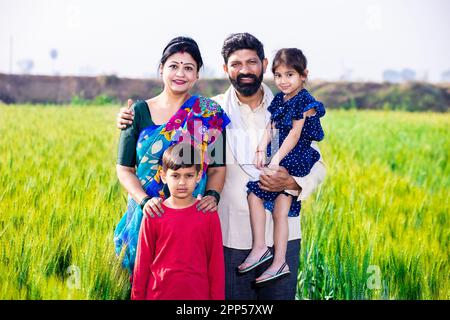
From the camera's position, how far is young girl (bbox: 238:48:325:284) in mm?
2195

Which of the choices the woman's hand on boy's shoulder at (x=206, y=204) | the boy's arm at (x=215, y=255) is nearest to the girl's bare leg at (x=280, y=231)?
the boy's arm at (x=215, y=255)

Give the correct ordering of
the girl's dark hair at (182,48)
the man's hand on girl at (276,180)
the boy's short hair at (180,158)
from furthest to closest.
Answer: the man's hand on girl at (276,180) < the girl's dark hair at (182,48) < the boy's short hair at (180,158)

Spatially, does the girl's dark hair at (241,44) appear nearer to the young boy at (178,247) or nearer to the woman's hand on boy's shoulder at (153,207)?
the young boy at (178,247)

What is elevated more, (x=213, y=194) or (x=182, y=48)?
(x=182, y=48)

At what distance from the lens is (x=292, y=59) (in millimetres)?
2150

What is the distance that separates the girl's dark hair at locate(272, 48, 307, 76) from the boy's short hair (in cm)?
50

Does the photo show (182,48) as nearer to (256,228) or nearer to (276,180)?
(276,180)

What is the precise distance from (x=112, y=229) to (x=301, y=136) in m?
0.89

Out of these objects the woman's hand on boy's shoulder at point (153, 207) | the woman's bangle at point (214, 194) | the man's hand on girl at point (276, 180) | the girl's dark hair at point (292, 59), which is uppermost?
the girl's dark hair at point (292, 59)

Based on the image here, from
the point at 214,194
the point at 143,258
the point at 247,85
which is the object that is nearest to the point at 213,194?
the point at 214,194

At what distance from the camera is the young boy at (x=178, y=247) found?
1972 millimetres

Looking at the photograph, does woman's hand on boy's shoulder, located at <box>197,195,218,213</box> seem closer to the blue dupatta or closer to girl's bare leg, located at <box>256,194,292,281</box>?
the blue dupatta

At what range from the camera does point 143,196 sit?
2.04 metres

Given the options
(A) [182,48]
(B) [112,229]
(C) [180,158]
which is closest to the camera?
(C) [180,158]
